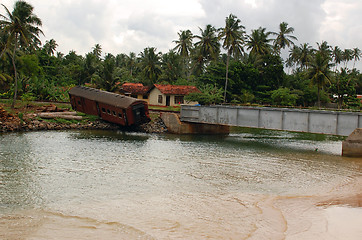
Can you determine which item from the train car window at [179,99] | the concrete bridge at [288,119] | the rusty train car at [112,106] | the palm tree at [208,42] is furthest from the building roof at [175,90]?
the rusty train car at [112,106]

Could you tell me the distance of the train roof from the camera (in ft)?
121

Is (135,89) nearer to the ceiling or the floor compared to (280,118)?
nearer to the ceiling

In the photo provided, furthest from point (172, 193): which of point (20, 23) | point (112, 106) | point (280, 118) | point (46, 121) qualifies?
point (20, 23)

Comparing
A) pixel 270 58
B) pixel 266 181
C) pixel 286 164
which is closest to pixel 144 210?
pixel 266 181

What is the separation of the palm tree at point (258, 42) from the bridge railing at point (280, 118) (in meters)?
35.4

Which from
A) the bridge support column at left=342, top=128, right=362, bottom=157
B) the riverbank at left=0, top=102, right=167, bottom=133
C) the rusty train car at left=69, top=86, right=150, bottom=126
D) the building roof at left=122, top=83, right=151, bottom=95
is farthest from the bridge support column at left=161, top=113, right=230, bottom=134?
the building roof at left=122, top=83, right=151, bottom=95

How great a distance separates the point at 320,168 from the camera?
22.0 meters

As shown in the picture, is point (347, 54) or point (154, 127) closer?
point (154, 127)

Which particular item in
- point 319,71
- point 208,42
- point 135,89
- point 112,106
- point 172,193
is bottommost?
point 172,193

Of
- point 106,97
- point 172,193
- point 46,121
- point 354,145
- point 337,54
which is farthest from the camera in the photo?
point 337,54

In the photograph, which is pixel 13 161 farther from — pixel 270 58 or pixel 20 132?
pixel 270 58

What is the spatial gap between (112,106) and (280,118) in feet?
60.5

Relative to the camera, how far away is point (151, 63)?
66.9 m

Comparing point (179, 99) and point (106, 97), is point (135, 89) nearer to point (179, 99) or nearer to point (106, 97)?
point (179, 99)
